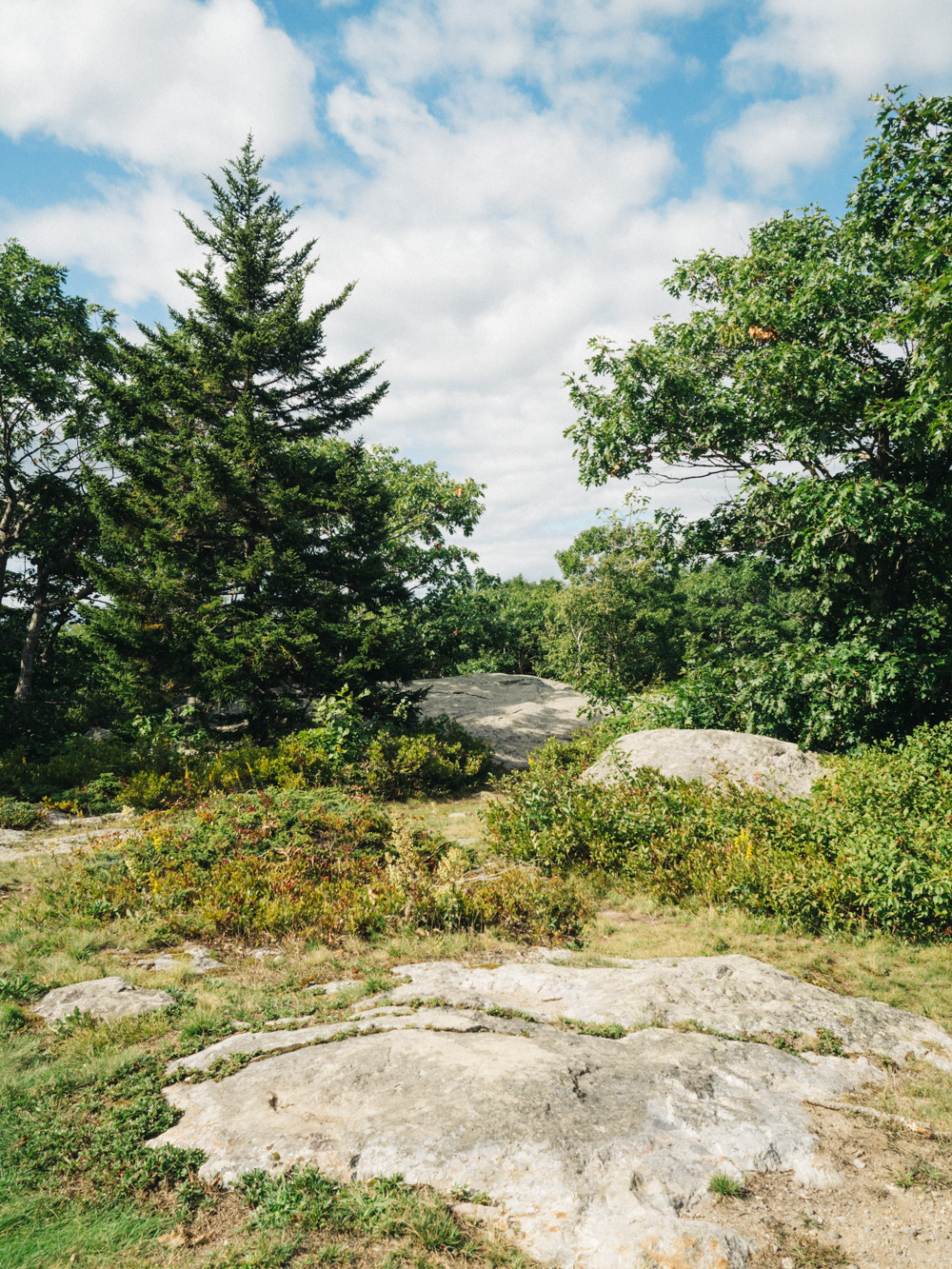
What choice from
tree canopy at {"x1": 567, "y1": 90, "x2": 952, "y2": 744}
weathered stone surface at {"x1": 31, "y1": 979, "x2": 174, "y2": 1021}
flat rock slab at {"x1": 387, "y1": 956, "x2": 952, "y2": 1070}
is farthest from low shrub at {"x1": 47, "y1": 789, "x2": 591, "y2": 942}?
tree canopy at {"x1": 567, "y1": 90, "x2": 952, "y2": 744}

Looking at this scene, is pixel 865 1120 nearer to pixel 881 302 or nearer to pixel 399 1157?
pixel 399 1157

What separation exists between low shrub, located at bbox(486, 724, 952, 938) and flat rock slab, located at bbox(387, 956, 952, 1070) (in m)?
1.48

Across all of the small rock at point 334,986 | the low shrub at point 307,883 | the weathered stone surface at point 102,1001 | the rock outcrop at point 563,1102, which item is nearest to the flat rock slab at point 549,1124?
the rock outcrop at point 563,1102

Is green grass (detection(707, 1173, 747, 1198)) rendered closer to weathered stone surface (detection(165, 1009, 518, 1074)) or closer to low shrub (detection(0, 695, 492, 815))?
weathered stone surface (detection(165, 1009, 518, 1074))

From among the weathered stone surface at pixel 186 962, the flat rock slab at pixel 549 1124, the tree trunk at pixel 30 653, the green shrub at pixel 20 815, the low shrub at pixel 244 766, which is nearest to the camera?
the flat rock slab at pixel 549 1124

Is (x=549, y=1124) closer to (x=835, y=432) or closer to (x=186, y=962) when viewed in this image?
(x=186, y=962)

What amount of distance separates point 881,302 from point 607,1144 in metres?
14.7

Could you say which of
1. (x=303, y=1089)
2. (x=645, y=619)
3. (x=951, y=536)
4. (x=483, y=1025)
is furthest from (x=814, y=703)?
(x=645, y=619)

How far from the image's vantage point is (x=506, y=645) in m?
38.8

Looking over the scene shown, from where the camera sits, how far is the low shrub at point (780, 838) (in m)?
6.87

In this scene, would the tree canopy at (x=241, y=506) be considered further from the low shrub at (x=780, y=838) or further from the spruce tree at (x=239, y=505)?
the low shrub at (x=780, y=838)

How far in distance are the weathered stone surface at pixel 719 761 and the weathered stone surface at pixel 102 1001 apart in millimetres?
7253

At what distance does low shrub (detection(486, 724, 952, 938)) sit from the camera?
687 centimetres

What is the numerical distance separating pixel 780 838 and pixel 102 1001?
753 cm
